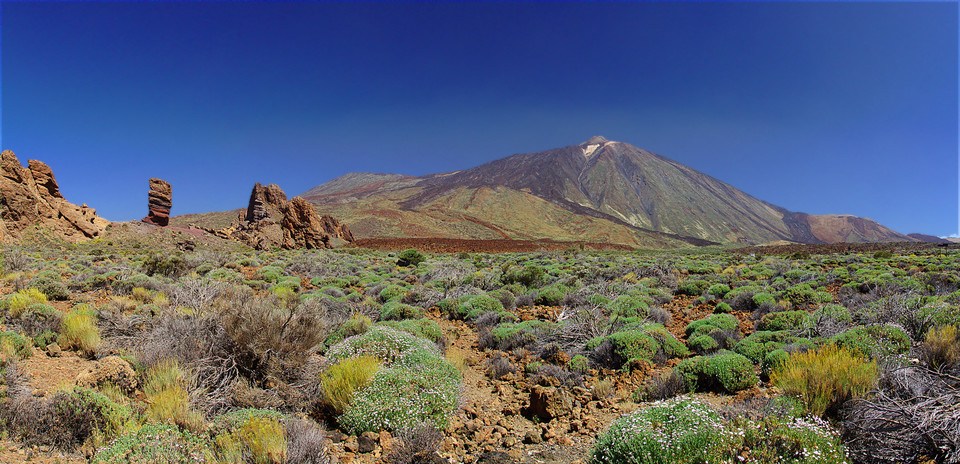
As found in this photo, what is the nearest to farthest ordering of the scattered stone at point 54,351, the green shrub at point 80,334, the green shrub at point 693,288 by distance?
the scattered stone at point 54,351, the green shrub at point 80,334, the green shrub at point 693,288

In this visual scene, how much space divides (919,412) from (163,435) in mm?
5325

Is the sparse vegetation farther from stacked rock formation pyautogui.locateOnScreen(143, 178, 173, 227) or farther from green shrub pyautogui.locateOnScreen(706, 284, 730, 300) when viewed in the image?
stacked rock formation pyautogui.locateOnScreen(143, 178, 173, 227)

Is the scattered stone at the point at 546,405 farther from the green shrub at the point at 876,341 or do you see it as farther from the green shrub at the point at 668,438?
the green shrub at the point at 876,341

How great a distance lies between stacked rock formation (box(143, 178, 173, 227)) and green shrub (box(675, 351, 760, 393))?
131 ft

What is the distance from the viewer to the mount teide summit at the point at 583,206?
7575cm

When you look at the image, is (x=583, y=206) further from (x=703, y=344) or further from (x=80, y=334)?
(x=80, y=334)

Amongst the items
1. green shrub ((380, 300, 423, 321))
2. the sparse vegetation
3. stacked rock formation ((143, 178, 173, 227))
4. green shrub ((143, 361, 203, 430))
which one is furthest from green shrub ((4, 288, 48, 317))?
stacked rock formation ((143, 178, 173, 227))

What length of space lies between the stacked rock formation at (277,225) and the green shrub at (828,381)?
34.3 metres

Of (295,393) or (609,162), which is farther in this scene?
(609,162)

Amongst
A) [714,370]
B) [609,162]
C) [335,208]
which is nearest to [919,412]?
[714,370]

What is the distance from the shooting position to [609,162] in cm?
17475

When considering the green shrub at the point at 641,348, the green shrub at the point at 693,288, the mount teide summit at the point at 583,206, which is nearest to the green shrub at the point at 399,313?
the green shrub at the point at 641,348

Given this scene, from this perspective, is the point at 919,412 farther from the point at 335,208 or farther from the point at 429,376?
the point at 335,208

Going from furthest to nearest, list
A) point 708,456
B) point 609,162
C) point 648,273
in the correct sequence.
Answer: point 609,162 → point 648,273 → point 708,456
